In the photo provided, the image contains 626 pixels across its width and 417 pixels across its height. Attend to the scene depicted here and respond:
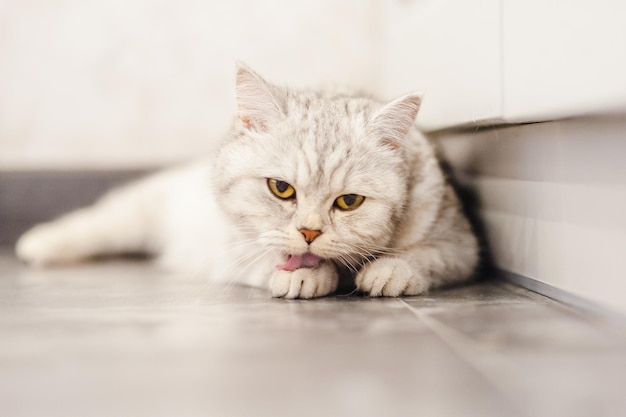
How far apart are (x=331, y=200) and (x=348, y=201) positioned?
4cm

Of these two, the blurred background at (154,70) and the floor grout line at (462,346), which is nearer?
the floor grout line at (462,346)

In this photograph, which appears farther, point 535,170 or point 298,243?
point 535,170

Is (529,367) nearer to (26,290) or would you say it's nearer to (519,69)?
(519,69)

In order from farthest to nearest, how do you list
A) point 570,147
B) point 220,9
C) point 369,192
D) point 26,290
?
point 220,9, point 26,290, point 369,192, point 570,147

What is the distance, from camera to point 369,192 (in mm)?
1623

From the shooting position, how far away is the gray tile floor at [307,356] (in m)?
0.96

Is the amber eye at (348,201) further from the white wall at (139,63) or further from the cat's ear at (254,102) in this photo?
the white wall at (139,63)

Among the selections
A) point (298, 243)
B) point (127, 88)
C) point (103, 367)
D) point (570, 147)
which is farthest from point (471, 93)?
point (127, 88)

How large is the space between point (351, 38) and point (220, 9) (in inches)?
21.5

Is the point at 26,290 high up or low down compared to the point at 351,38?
down

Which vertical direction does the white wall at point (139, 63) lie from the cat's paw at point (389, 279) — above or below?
above

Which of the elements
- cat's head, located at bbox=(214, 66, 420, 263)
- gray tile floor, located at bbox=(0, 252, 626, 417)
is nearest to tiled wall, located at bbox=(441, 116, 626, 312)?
gray tile floor, located at bbox=(0, 252, 626, 417)

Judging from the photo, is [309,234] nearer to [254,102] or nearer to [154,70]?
[254,102]

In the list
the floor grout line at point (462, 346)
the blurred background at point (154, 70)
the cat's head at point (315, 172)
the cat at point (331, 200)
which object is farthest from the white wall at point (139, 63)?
the floor grout line at point (462, 346)
